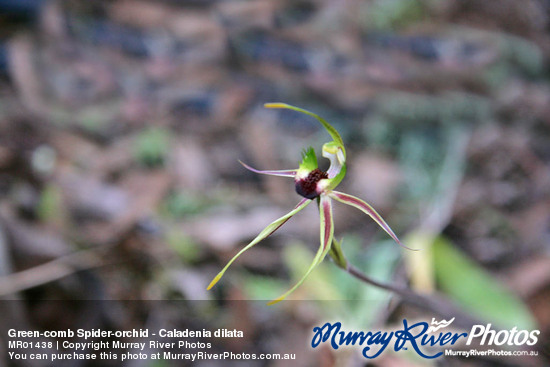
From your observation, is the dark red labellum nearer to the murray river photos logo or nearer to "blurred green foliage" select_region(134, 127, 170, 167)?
the murray river photos logo

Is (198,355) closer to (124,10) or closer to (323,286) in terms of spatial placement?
(323,286)

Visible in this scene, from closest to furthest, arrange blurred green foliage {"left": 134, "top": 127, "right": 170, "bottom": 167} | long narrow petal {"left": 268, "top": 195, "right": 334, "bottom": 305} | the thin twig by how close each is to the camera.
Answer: long narrow petal {"left": 268, "top": 195, "right": 334, "bottom": 305}, the thin twig, blurred green foliage {"left": 134, "top": 127, "right": 170, "bottom": 167}

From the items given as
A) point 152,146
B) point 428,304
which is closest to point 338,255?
point 428,304

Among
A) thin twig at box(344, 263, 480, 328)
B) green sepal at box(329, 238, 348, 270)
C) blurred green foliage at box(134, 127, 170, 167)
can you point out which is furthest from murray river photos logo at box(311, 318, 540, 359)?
blurred green foliage at box(134, 127, 170, 167)

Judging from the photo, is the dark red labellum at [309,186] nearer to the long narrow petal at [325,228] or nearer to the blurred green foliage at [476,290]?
the long narrow petal at [325,228]

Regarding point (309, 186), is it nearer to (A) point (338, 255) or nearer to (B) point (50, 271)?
(A) point (338, 255)

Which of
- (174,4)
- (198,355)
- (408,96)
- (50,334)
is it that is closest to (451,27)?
(408,96)
